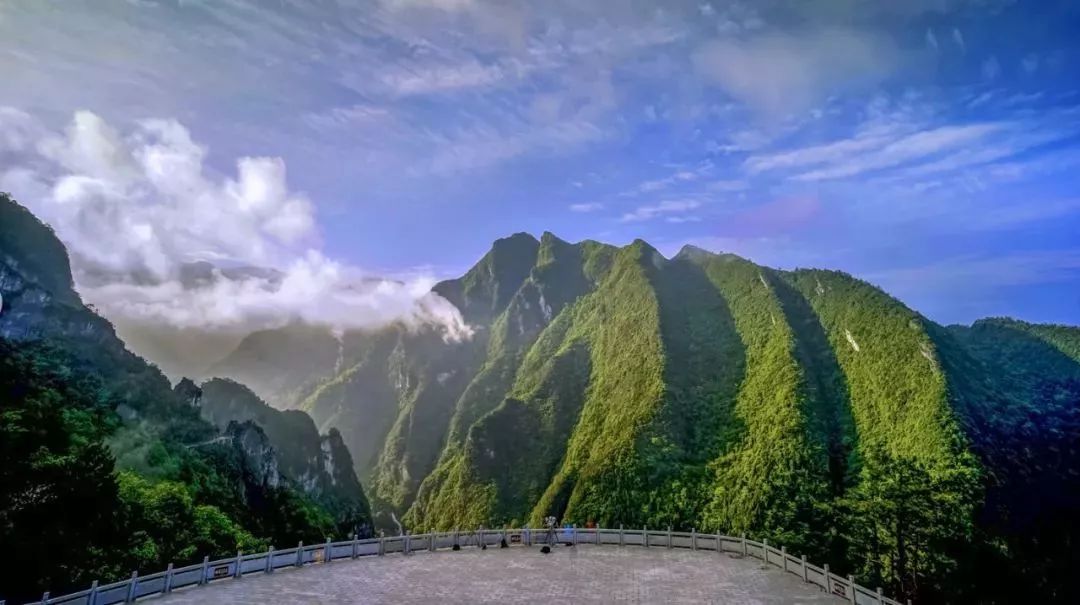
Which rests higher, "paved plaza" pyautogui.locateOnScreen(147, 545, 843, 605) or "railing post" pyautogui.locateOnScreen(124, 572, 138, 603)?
"railing post" pyautogui.locateOnScreen(124, 572, 138, 603)

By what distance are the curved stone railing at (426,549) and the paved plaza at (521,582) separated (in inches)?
22.8

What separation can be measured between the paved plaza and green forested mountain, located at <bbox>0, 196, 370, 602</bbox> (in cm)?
1600

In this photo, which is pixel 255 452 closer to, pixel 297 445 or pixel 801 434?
pixel 297 445

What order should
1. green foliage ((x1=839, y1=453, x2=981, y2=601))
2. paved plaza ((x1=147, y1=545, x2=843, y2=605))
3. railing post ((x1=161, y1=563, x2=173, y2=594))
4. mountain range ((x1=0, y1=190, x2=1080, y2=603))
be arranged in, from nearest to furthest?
railing post ((x1=161, y1=563, x2=173, y2=594)) → paved plaza ((x1=147, y1=545, x2=843, y2=605)) → green foliage ((x1=839, y1=453, x2=981, y2=601)) → mountain range ((x1=0, y1=190, x2=1080, y2=603))

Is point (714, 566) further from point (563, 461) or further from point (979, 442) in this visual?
point (563, 461)

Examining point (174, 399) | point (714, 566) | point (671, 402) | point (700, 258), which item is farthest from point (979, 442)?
point (700, 258)

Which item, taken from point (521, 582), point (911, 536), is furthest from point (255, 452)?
point (911, 536)

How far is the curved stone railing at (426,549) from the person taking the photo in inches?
998

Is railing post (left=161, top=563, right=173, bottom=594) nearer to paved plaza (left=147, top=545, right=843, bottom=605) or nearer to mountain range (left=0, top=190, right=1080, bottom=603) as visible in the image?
paved plaza (left=147, top=545, right=843, bottom=605)

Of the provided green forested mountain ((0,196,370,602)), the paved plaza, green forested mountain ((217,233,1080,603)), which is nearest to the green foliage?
green forested mountain ((217,233,1080,603))

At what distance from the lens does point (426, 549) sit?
38.8 m

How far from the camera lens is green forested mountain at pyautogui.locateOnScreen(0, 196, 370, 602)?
39.8 m

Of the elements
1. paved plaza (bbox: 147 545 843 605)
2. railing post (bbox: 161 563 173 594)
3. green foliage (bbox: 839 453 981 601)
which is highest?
railing post (bbox: 161 563 173 594)

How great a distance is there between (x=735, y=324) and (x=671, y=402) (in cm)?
3585
